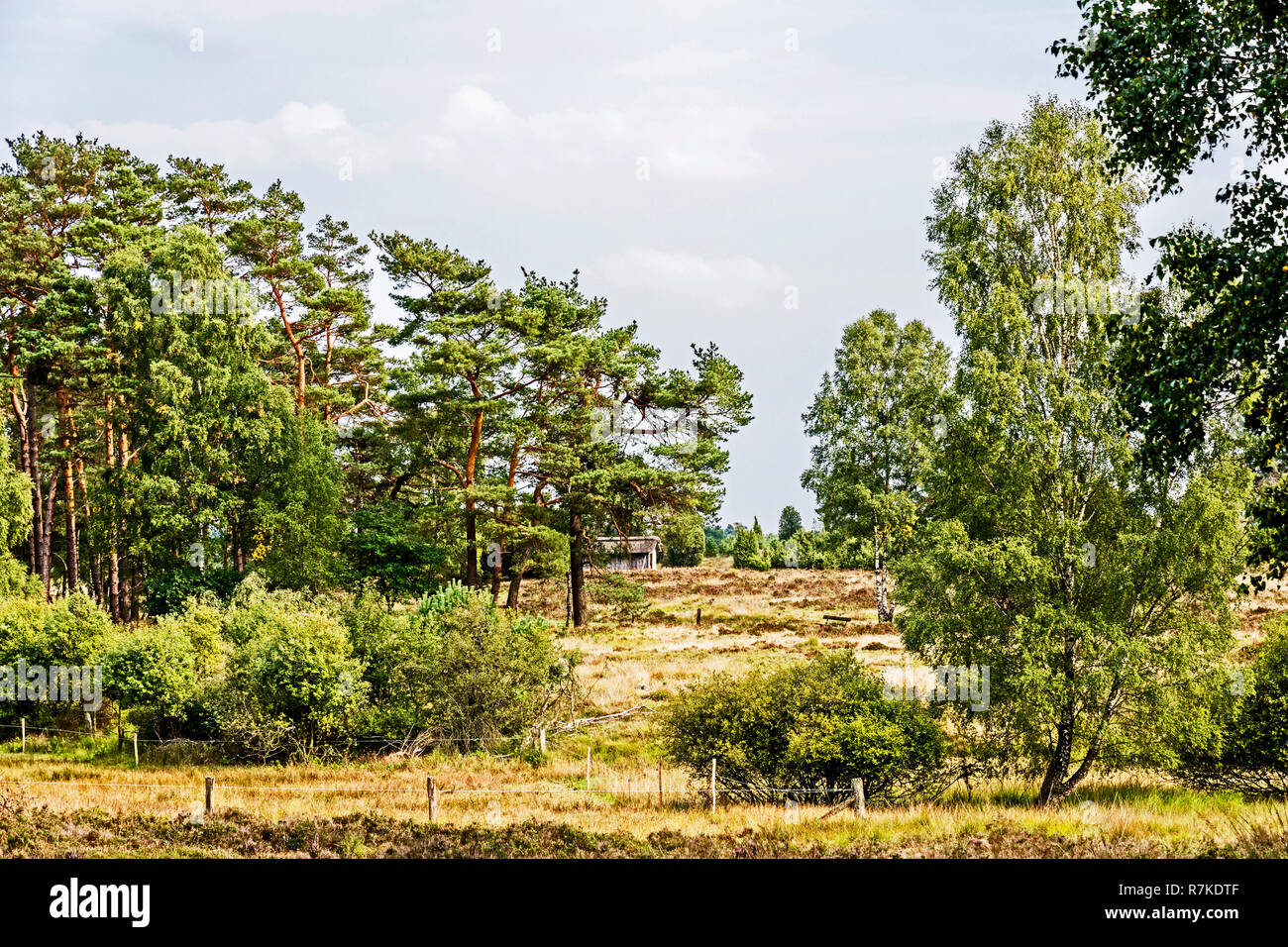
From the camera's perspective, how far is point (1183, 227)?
13.6m

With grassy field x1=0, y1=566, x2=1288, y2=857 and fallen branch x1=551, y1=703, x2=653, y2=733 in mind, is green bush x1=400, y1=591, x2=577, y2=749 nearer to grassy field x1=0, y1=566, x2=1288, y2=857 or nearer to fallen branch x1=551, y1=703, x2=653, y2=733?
fallen branch x1=551, y1=703, x2=653, y2=733

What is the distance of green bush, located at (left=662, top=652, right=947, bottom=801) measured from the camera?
63.0ft

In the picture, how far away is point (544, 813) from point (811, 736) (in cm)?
491

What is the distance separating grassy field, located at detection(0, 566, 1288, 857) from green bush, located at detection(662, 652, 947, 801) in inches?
27.0

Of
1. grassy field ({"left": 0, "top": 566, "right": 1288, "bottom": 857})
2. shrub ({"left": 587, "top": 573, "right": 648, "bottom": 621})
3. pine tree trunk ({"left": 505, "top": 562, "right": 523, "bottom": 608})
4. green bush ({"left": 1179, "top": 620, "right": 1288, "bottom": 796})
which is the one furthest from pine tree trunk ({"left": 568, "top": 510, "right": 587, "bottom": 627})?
green bush ({"left": 1179, "top": 620, "right": 1288, "bottom": 796})

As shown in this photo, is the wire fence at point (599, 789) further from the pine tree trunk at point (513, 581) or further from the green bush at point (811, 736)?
the pine tree trunk at point (513, 581)

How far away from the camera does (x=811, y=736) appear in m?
19.2

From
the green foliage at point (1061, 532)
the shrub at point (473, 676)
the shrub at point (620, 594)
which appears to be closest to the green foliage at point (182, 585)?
the shrub at point (473, 676)

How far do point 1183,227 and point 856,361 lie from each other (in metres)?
36.7

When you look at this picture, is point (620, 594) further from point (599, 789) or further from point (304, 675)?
point (599, 789)

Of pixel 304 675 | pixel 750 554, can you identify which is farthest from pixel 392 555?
pixel 750 554

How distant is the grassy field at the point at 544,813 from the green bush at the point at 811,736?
686 millimetres
